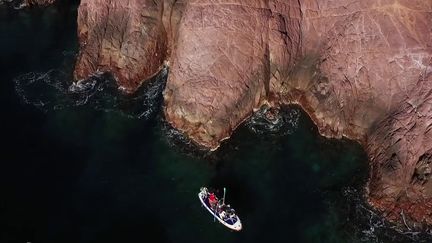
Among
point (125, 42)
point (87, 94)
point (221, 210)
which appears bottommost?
point (221, 210)

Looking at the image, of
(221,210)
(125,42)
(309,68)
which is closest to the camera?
(221,210)

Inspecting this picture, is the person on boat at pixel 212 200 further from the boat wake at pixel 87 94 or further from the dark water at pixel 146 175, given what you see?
the boat wake at pixel 87 94

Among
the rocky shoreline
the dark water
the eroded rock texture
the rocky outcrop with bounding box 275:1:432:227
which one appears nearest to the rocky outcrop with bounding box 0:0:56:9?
the eroded rock texture

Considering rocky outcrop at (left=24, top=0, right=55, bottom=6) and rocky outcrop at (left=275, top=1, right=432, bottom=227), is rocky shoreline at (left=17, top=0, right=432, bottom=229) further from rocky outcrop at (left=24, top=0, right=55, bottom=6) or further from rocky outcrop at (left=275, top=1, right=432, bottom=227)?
rocky outcrop at (left=24, top=0, right=55, bottom=6)

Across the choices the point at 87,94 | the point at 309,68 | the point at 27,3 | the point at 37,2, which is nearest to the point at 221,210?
the point at 309,68

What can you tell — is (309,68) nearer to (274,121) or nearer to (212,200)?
(274,121)

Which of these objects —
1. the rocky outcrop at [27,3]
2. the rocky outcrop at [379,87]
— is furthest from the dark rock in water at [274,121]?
the rocky outcrop at [27,3]

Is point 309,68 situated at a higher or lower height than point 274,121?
higher

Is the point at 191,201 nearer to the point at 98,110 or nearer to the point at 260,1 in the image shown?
the point at 98,110
